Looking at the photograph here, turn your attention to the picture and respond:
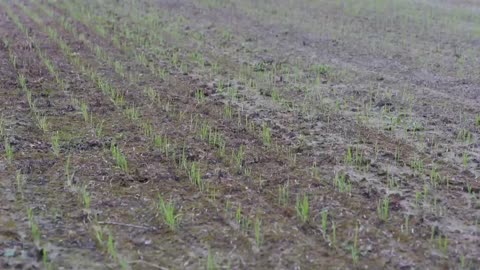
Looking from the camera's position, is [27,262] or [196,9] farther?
[196,9]

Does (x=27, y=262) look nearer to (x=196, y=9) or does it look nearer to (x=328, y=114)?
(x=328, y=114)

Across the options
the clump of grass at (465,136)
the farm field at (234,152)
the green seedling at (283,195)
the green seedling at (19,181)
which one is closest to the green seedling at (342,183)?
the farm field at (234,152)

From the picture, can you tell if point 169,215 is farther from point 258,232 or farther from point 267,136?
point 267,136

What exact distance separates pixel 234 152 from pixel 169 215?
1292 mm

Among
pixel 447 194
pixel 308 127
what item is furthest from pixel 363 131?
pixel 447 194

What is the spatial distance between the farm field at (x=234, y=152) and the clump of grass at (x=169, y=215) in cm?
2

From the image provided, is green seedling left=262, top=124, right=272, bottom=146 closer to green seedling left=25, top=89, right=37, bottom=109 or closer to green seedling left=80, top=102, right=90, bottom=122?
green seedling left=80, top=102, right=90, bottom=122

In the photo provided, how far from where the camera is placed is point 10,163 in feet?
15.2

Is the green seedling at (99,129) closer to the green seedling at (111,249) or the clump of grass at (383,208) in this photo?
the green seedling at (111,249)

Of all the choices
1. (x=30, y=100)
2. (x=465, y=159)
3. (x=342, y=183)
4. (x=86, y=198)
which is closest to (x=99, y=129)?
(x=30, y=100)

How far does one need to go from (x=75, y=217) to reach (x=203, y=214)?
0.83 m

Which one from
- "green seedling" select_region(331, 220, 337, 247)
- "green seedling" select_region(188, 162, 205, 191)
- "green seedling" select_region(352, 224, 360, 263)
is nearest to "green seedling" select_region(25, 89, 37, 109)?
"green seedling" select_region(188, 162, 205, 191)

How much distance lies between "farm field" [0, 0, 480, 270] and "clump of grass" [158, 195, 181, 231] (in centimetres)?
2

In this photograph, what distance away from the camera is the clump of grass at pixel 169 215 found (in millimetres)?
3789
